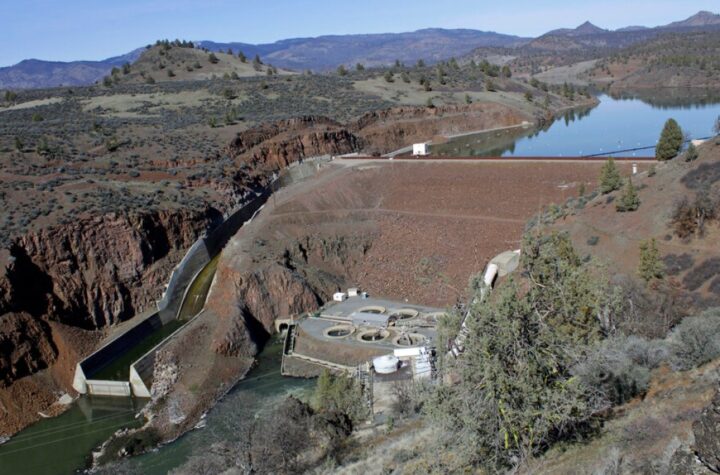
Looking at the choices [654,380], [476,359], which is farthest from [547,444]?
[654,380]

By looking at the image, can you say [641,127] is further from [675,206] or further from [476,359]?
[476,359]

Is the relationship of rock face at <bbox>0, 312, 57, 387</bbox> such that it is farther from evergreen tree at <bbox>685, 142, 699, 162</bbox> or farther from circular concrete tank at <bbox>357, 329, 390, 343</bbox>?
evergreen tree at <bbox>685, 142, 699, 162</bbox>

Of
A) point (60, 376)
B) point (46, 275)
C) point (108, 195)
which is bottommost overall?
point (60, 376)

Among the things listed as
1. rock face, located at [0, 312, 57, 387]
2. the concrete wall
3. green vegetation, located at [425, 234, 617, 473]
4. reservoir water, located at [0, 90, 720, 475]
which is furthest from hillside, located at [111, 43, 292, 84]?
green vegetation, located at [425, 234, 617, 473]

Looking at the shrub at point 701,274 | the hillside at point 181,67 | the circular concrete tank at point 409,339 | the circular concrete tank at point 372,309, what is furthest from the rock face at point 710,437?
the hillside at point 181,67

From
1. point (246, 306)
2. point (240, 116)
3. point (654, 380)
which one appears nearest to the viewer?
point (654, 380)

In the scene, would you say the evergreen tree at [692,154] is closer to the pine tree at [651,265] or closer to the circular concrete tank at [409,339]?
the pine tree at [651,265]

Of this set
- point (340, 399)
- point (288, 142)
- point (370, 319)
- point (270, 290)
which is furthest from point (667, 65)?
point (340, 399)

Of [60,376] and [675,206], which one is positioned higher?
[675,206]
